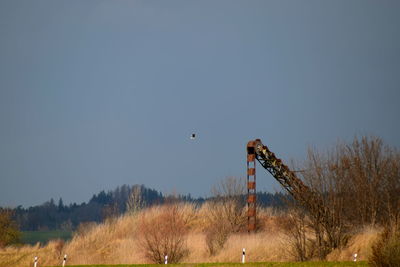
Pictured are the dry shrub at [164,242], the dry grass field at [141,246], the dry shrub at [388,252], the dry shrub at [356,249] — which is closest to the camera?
the dry shrub at [388,252]

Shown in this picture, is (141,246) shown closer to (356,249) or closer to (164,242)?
(164,242)

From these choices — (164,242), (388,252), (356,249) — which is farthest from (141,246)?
(388,252)

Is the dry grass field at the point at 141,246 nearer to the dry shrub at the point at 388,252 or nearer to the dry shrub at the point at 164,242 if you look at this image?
the dry shrub at the point at 164,242

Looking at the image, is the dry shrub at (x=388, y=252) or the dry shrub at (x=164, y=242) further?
the dry shrub at (x=164, y=242)

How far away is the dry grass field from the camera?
35500mm

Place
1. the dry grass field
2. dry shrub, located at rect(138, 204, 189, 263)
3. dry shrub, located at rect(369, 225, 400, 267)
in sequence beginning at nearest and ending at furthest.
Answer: dry shrub, located at rect(369, 225, 400, 267)
the dry grass field
dry shrub, located at rect(138, 204, 189, 263)

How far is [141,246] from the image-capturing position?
39688mm

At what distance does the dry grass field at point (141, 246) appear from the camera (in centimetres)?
3550

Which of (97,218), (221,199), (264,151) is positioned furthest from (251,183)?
(97,218)

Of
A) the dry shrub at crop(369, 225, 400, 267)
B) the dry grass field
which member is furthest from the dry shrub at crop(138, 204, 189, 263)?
the dry shrub at crop(369, 225, 400, 267)

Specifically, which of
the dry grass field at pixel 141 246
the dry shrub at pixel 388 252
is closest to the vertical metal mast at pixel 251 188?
the dry grass field at pixel 141 246

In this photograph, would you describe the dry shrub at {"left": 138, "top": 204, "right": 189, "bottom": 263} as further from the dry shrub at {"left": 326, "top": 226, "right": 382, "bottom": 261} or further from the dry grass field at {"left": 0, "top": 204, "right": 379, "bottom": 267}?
the dry shrub at {"left": 326, "top": 226, "right": 382, "bottom": 261}

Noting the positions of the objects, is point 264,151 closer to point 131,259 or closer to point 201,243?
point 201,243

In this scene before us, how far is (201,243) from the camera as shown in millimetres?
41312
